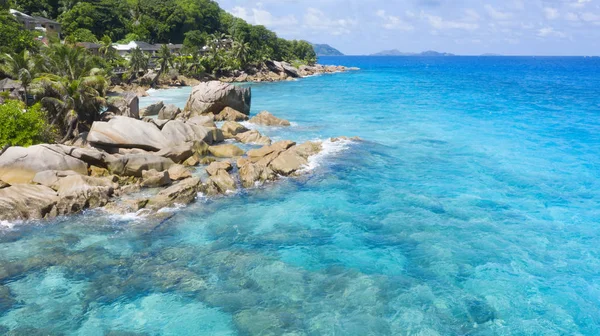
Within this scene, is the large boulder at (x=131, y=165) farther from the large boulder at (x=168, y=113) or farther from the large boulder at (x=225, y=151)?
the large boulder at (x=168, y=113)

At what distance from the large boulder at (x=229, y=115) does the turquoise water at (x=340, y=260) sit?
1988cm

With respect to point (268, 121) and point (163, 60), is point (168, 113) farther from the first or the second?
point (163, 60)

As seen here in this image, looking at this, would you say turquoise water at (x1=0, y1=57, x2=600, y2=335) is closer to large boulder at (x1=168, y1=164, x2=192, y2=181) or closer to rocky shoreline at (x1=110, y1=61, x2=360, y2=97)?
large boulder at (x1=168, y1=164, x2=192, y2=181)

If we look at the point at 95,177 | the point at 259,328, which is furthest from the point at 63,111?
the point at 259,328

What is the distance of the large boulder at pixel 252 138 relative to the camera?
127ft

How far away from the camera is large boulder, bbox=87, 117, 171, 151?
98.6 feet

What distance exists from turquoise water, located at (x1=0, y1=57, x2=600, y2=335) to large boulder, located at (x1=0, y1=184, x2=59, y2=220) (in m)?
1.10

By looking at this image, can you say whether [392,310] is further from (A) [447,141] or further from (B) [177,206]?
(A) [447,141]

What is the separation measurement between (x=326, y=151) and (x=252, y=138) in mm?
7496

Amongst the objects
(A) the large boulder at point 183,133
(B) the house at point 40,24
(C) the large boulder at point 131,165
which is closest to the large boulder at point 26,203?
(C) the large boulder at point 131,165

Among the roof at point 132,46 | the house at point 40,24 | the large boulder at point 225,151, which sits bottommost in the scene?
the large boulder at point 225,151

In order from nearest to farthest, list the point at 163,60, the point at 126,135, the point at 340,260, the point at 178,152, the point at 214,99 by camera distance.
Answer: the point at 340,260 < the point at 126,135 < the point at 178,152 < the point at 214,99 < the point at 163,60

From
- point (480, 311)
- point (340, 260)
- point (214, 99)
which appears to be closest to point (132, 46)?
point (214, 99)

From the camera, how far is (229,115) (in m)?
50.0
